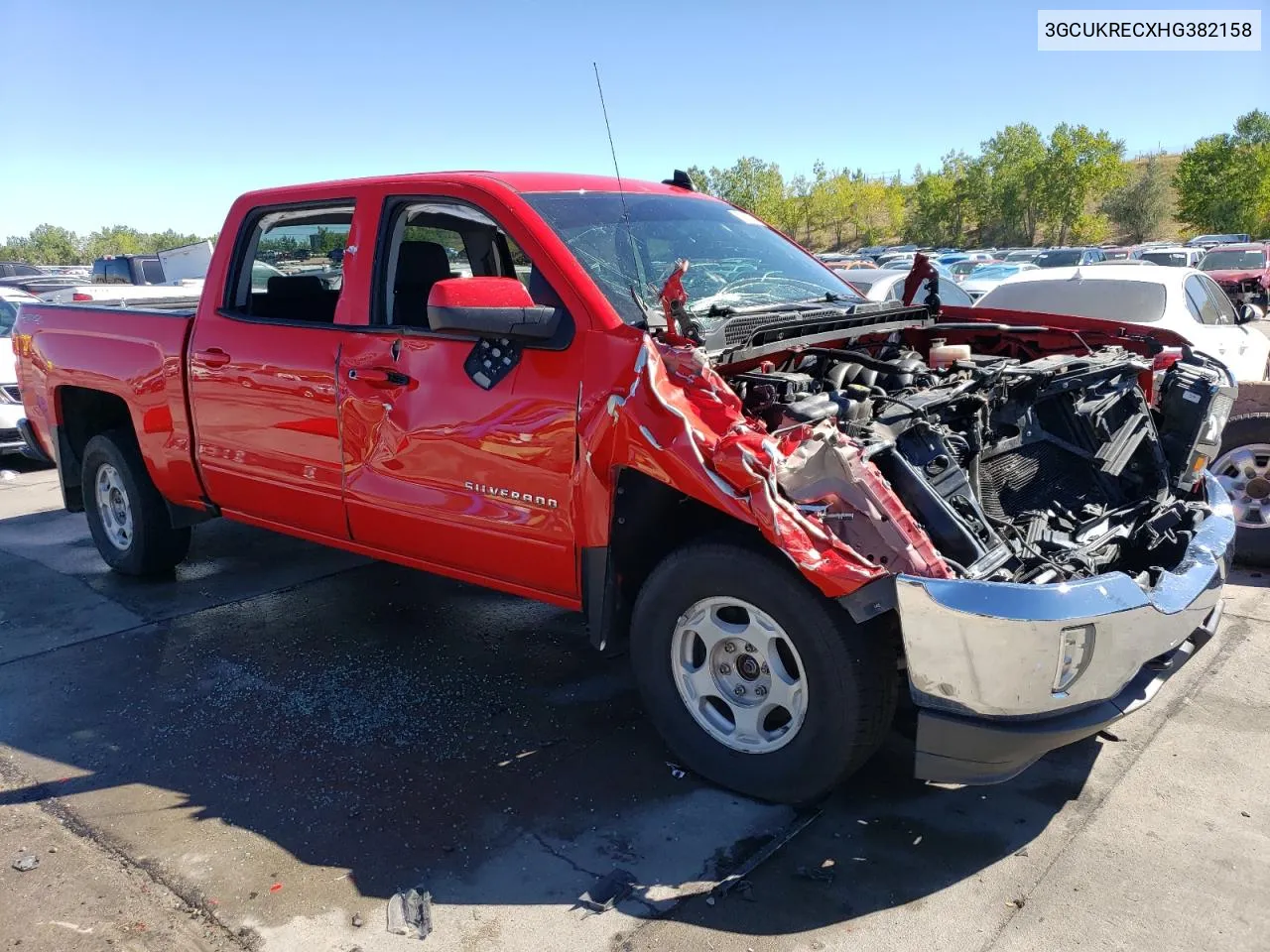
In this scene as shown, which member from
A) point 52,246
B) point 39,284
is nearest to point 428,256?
point 39,284

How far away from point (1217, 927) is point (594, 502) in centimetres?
217

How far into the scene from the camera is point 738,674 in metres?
3.21

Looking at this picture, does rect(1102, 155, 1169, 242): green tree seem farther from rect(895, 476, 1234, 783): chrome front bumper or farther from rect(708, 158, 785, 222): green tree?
rect(895, 476, 1234, 783): chrome front bumper

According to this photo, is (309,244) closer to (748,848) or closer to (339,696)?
(339,696)

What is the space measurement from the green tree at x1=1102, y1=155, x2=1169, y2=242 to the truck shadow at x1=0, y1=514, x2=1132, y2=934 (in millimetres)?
61797

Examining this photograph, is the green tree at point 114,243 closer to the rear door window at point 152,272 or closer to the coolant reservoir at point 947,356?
the rear door window at point 152,272

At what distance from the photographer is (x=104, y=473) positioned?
5.79 meters

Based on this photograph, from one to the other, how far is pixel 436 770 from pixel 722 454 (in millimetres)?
1653

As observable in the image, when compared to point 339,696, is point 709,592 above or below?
above

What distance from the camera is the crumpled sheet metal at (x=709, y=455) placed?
275cm

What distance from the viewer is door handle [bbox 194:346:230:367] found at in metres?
4.62

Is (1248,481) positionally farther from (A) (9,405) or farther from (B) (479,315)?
(A) (9,405)

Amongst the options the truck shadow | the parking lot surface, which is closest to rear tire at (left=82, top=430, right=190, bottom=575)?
the truck shadow

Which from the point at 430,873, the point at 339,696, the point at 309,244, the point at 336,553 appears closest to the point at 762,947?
the point at 430,873
